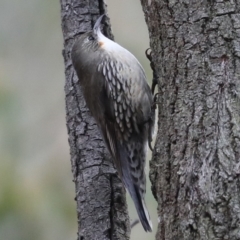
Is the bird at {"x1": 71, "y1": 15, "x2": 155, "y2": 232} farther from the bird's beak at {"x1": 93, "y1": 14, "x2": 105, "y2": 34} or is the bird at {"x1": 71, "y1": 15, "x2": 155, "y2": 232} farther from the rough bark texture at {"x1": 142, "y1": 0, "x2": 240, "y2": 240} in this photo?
the rough bark texture at {"x1": 142, "y1": 0, "x2": 240, "y2": 240}

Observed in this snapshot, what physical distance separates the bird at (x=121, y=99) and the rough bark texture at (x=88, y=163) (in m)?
0.07

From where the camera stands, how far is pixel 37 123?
200 inches

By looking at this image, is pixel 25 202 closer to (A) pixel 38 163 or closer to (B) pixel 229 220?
(A) pixel 38 163

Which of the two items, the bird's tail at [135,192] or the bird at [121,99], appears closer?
the bird's tail at [135,192]

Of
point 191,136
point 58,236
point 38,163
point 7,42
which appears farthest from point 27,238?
point 191,136

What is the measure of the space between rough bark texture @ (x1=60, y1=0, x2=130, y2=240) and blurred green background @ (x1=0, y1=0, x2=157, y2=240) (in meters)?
→ 1.16

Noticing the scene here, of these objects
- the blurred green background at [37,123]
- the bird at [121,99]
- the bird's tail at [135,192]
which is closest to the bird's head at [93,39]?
the bird at [121,99]

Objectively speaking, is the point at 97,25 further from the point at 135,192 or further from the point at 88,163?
the point at 135,192

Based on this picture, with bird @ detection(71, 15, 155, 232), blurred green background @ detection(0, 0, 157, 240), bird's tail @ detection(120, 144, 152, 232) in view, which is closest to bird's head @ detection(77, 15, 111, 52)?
bird @ detection(71, 15, 155, 232)

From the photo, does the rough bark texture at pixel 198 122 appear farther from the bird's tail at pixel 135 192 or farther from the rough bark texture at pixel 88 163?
the bird's tail at pixel 135 192

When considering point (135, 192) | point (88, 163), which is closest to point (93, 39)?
point (88, 163)

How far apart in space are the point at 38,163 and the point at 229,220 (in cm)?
290

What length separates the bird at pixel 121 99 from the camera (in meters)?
3.55

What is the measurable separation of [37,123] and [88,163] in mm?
1797
